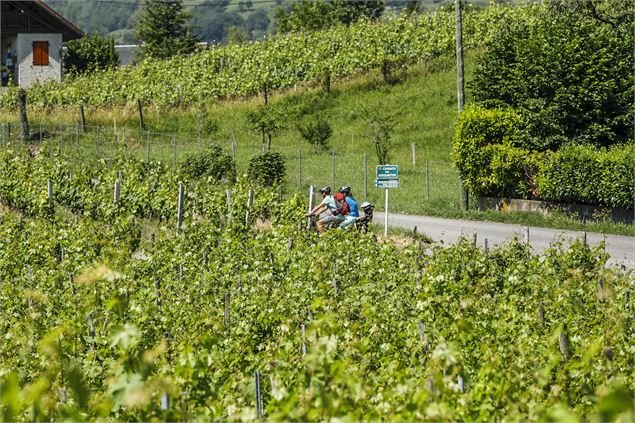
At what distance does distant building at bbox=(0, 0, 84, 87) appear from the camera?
169 feet

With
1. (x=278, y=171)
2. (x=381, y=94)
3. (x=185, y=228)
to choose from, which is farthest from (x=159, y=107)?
(x=185, y=228)

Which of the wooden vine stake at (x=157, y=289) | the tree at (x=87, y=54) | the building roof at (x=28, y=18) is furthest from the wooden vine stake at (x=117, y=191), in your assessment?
the tree at (x=87, y=54)

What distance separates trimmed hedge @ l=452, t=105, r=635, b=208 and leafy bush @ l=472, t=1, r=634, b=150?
2.05ft

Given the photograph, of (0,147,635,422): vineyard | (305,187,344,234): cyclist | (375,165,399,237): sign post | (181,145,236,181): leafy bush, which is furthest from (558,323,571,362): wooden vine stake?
(181,145,236,181): leafy bush

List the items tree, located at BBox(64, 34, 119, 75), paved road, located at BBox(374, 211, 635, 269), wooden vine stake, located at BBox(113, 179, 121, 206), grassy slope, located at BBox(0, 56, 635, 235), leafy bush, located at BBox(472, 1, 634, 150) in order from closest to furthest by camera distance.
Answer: paved road, located at BBox(374, 211, 635, 269), wooden vine stake, located at BBox(113, 179, 121, 206), leafy bush, located at BBox(472, 1, 634, 150), grassy slope, located at BBox(0, 56, 635, 235), tree, located at BBox(64, 34, 119, 75)

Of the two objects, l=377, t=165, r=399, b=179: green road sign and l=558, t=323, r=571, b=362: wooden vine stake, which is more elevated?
l=377, t=165, r=399, b=179: green road sign

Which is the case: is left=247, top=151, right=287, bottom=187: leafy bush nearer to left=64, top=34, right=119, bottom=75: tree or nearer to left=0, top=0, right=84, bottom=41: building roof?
left=0, top=0, right=84, bottom=41: building roof

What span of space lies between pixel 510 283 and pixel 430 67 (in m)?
33.6

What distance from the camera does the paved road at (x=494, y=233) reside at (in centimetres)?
2136

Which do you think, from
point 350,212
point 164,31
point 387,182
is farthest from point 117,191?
point 164,31

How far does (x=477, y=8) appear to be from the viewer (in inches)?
2175

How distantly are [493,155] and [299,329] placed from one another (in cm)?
1664

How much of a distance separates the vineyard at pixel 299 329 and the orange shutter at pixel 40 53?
32619mm

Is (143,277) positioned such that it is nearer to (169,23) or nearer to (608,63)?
(608,63)
